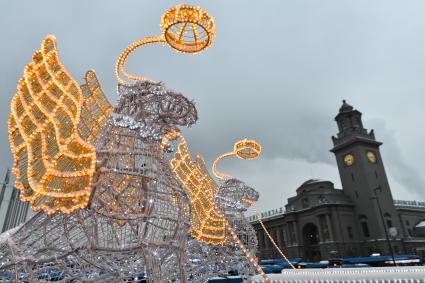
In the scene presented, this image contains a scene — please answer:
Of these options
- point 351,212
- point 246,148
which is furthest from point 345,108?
point 246,148

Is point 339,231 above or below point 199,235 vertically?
above

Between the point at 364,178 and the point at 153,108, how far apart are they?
Answer: 4292 cm

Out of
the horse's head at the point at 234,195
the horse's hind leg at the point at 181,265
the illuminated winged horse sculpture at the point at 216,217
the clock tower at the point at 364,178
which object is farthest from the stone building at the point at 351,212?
the horse's hind leg at the point at 181,265

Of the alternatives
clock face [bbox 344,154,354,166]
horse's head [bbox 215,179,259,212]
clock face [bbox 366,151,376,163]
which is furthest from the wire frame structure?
clock face [bbox 366,151,376,163]

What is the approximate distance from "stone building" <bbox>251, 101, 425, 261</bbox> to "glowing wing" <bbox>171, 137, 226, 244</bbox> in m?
33.6

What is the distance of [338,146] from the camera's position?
152 feet

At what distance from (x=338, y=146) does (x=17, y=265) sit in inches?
1773

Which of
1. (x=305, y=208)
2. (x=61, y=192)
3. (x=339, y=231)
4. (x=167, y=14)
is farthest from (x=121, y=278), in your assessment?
(x=305, y=208)

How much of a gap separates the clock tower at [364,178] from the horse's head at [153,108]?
129 ft

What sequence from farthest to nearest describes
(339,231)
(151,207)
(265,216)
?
(265,216) < (339,231) < (151,207)

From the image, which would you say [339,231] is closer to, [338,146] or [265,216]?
[338,146]

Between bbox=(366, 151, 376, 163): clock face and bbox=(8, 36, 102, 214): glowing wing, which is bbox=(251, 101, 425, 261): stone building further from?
bbox=(8, 36, 102, 214): glowing wing

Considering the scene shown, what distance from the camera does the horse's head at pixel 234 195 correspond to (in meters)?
12.3

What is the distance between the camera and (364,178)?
43531 mm
